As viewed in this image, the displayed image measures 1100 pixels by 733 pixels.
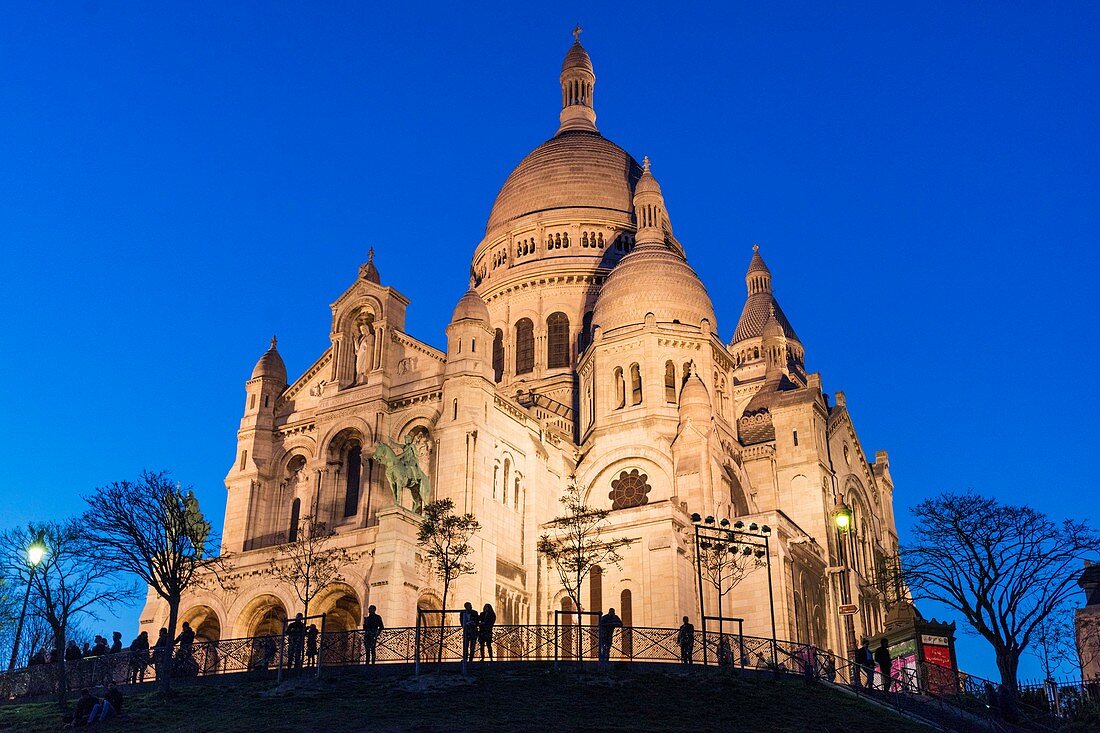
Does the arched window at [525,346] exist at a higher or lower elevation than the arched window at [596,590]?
higher

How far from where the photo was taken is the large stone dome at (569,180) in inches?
3278

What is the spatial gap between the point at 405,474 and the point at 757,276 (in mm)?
60211

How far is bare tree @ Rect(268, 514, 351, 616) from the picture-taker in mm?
47062

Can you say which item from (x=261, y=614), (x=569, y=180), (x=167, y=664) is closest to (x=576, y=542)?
(x=261, y=614)

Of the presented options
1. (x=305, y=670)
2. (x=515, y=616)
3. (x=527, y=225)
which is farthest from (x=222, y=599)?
(x=527, y=225)

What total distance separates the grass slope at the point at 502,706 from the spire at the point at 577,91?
66.1 m

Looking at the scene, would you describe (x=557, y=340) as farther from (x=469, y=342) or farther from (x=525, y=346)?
(x=469, y=342)

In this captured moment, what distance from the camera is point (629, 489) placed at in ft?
200

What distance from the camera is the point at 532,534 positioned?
187 feet

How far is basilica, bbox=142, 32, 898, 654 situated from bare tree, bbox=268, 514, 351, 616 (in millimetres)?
649

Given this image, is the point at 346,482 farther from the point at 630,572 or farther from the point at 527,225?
the point at 527,225

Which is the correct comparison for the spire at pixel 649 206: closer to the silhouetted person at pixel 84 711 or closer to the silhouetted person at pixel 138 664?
the silhouetted person at pixel 138 664

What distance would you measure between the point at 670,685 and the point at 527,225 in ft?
174

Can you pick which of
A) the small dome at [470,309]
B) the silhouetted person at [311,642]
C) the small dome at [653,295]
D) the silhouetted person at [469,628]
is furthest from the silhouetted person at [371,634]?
the small dome at [653,295]
